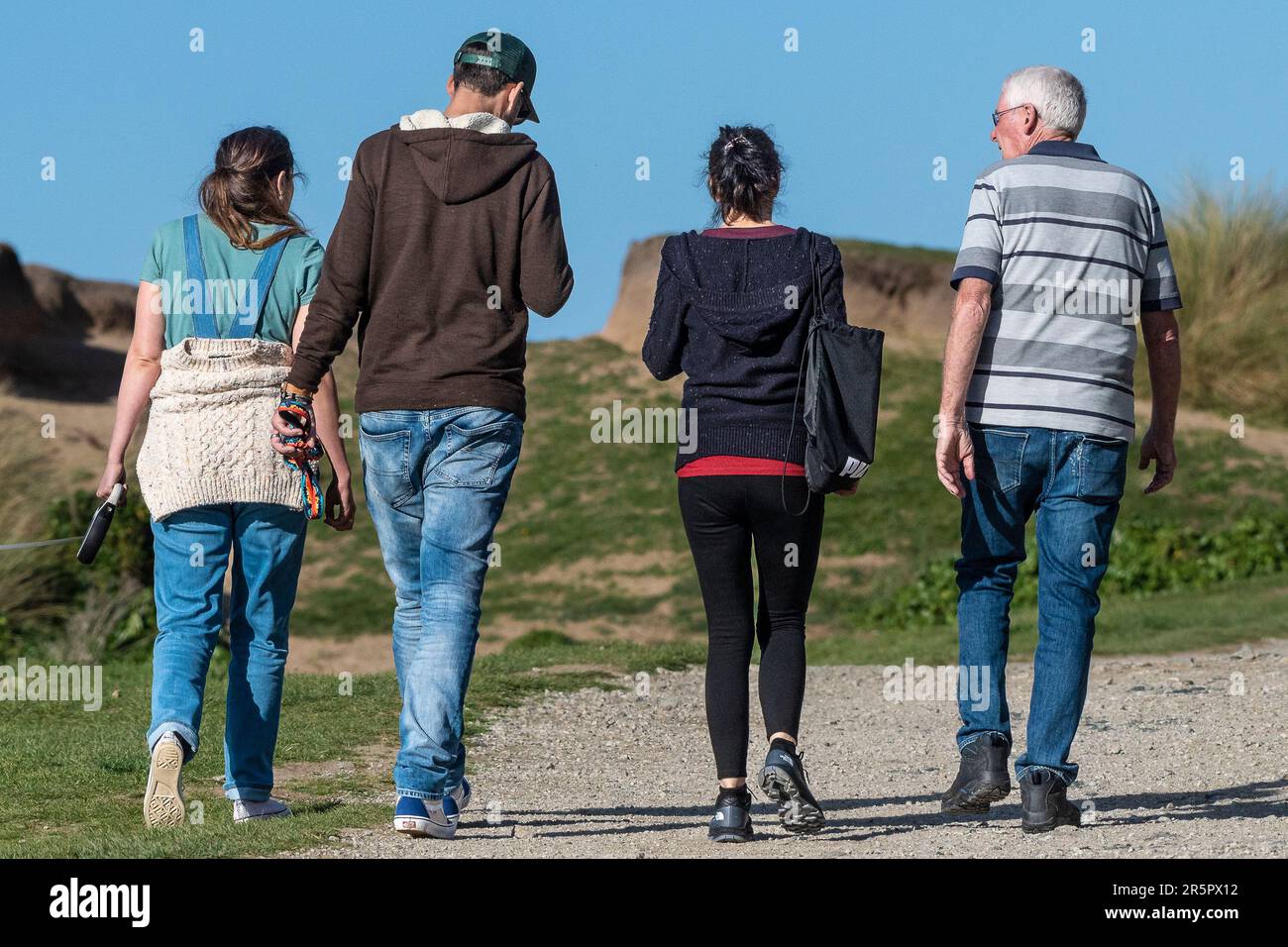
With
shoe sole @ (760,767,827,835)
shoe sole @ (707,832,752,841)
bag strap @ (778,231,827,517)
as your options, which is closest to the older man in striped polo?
bag strap @ (778,231,827,517)

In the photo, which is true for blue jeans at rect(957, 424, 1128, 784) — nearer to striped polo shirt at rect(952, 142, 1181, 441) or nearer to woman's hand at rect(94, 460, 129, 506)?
striped polo shirt at rect(952, 142, 1181, 441)

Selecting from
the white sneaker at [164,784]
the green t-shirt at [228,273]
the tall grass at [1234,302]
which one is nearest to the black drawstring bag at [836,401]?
the green t-shirt at [228,273]

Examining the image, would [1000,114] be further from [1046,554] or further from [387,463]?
[387,463]

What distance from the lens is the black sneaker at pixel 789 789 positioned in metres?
4.69

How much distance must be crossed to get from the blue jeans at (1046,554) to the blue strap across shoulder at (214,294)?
7.19ft

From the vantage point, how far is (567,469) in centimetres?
2645

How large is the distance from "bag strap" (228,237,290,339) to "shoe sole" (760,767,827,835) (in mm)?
2044

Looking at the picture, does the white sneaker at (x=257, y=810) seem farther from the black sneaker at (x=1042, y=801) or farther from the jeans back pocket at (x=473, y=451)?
the black sneaker at (x=1042, y=801)

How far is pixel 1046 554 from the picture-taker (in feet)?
16.2

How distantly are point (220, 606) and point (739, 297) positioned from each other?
1.88m

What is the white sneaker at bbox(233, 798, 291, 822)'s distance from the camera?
5.25 meters
